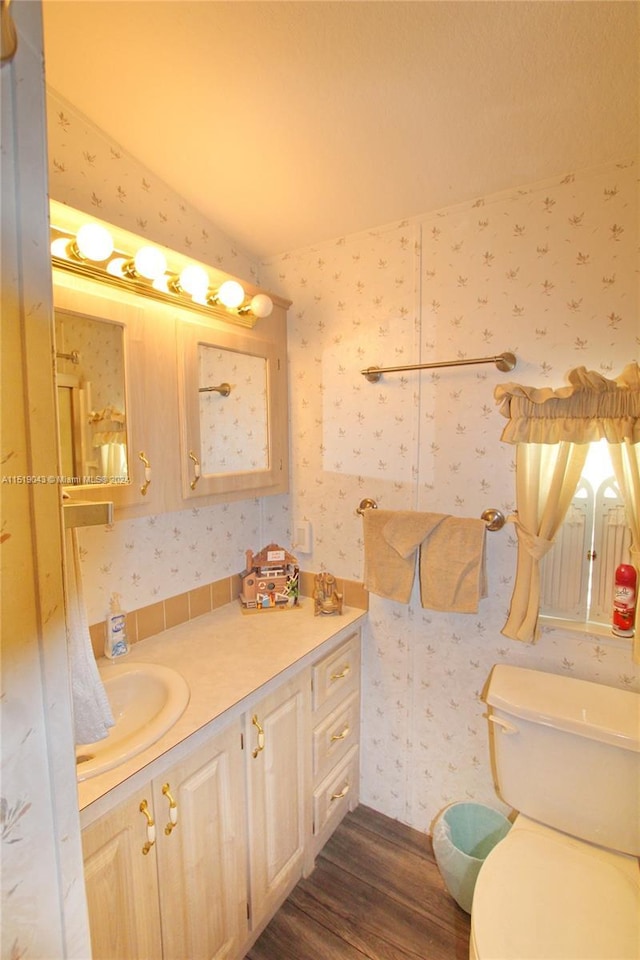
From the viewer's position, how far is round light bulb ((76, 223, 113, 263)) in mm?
1023

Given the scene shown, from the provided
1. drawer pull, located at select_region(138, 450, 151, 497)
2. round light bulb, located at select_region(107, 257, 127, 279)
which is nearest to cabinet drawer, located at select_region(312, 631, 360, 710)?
drawer pull, located at select_region(138, 450, 151, 497)

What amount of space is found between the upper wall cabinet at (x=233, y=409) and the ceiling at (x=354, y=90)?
0.48 m

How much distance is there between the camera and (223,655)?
4.65ft

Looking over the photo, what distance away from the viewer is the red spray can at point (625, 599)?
1.26 metres

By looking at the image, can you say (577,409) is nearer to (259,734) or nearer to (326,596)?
(326,596)

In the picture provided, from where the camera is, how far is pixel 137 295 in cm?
121

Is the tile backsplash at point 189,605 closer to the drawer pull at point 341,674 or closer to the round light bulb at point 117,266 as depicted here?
the drawer pull at point 341,674

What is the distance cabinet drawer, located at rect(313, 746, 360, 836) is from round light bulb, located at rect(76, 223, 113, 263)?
179cm

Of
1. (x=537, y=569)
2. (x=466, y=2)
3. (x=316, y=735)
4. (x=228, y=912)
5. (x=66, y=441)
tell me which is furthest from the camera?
(x=316, y=735)

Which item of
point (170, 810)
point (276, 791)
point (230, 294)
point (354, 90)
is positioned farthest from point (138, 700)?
point (354, 90)

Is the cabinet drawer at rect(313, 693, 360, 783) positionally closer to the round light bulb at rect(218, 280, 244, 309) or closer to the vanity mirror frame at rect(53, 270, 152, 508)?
the vanity mirror frame at rect(53, 270, 152, 508)

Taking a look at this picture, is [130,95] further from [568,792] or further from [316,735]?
[568,792]

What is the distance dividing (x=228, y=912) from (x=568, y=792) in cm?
98

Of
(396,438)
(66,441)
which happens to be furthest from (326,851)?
(66,441)
